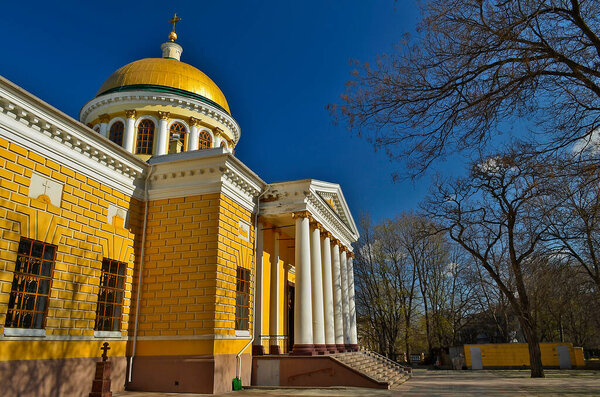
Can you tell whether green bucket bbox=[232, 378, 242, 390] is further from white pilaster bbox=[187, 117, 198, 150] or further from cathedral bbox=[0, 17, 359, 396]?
white pilaster bbox=[187, 117, 198, 150]

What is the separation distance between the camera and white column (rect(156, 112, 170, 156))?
57.3 ft

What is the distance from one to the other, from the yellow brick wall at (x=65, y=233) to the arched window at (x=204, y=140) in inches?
257

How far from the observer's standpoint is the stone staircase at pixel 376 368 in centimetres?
1489

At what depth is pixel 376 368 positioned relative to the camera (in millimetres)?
17109

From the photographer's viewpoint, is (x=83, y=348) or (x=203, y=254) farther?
(x=203, y=254)

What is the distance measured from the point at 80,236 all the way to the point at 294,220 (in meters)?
7.64

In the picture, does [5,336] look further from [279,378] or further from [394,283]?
[394,283]

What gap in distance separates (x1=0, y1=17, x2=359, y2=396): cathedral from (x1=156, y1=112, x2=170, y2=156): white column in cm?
9

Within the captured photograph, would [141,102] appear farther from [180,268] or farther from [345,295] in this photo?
[345,295]

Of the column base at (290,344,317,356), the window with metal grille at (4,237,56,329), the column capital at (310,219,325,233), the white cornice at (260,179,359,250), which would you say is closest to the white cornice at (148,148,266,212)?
the white cornice at (260,179,359,250)

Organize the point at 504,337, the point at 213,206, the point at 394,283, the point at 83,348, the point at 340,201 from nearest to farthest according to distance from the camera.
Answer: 1. the point at 83,348
2. the point at 213,206
3. the point at 340,201
4. the point at 394,283
5. the point at 504,337

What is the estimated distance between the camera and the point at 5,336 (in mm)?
8766

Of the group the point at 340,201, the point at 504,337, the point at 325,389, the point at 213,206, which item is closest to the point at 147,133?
A: the point at 213,206

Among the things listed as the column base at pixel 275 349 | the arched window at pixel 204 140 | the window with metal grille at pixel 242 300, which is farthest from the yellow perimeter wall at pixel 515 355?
the arched window at pixel 204 140
